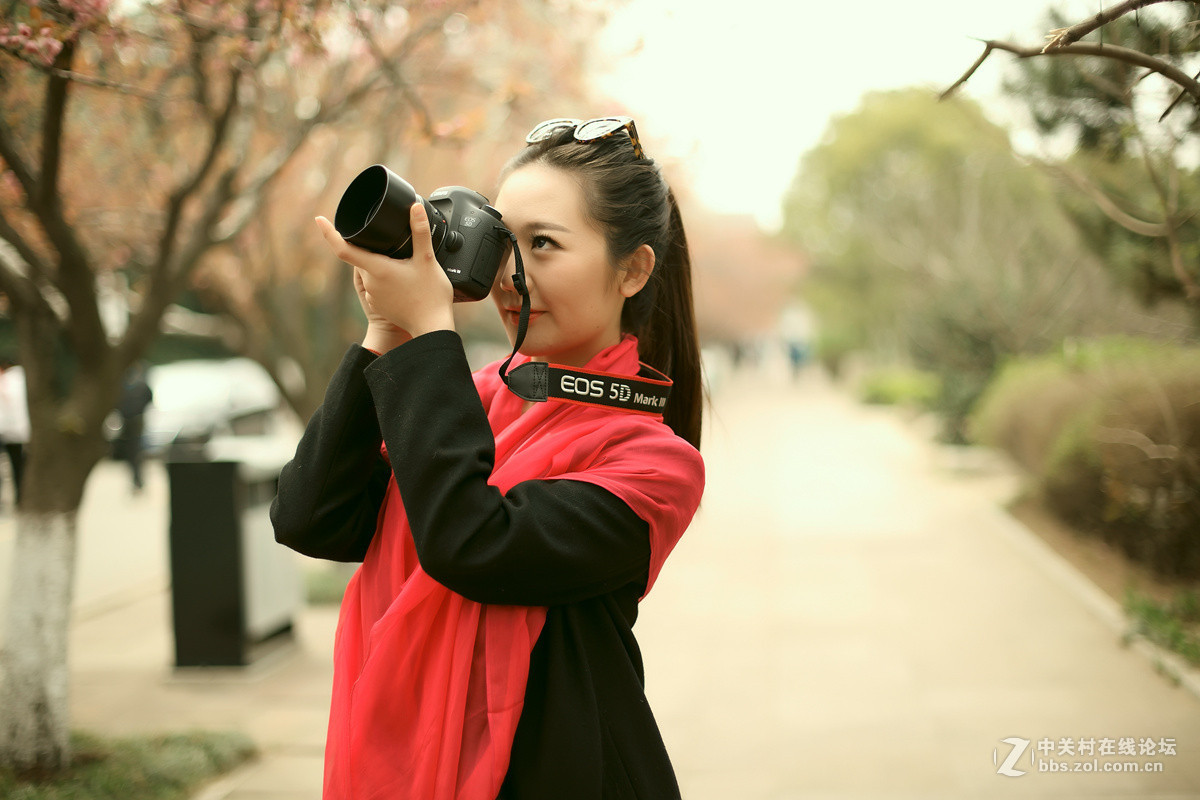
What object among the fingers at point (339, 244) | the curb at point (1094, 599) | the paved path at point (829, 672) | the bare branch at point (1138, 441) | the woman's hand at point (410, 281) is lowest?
the paved path at point (829, 672)

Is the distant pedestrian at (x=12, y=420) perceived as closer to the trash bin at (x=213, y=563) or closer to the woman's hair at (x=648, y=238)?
the trash bin at (x=213, y=563)

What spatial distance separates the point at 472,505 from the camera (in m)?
1.29

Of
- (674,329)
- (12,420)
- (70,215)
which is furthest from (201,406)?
(674,329)

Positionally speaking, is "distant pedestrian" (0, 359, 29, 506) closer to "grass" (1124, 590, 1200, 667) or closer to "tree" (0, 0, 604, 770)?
"tree" (0, 0, 604, 770)

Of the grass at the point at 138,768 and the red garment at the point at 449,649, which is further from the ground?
the red garment at the point at 449,649

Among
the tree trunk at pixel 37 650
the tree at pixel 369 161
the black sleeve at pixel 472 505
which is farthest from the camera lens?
the tree at pixel 369 161

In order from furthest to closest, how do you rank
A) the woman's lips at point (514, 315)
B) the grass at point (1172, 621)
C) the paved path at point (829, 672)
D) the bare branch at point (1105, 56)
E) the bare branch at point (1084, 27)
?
1. the grass at point (1172, 621)
2. the paved path at point (829, 672)
3. the bare branch at point (1105, 56)
4. the bare branch at point (1084, 27)
5. the woman's lips at point (514, 315)

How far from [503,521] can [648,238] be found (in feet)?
1.85

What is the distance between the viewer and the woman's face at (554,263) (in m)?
1.52

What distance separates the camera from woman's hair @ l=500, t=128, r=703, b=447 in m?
1.56

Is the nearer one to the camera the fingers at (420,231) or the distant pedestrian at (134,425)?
the fingers at (420,231)

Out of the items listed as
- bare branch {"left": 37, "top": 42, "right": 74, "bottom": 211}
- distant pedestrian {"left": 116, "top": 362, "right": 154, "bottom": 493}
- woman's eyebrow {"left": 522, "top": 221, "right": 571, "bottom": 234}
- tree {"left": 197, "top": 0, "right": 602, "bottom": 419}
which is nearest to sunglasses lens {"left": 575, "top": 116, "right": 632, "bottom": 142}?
woman's eyebrow {"left": 522, "top": 221, "right": 571, "bottom": 234}

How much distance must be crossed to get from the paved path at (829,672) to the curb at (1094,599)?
0.11 ft

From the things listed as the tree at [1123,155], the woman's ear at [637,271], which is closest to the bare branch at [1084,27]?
the woman's ear at [637,271]
